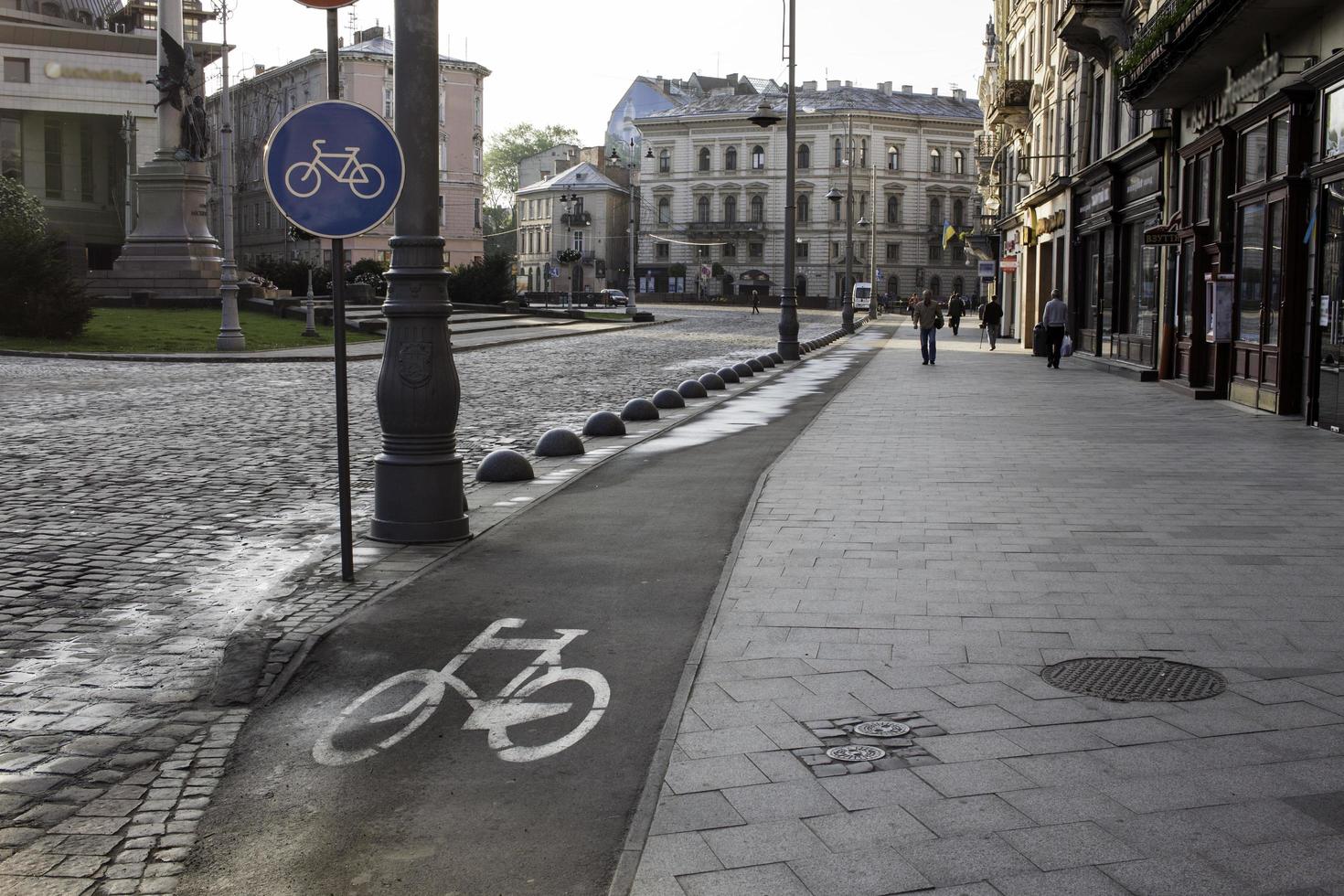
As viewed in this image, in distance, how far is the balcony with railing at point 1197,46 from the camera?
55.5 feet

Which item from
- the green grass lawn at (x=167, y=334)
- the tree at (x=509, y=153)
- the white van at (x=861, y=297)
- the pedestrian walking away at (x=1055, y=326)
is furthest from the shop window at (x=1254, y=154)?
the tree at (x=509, y=153)

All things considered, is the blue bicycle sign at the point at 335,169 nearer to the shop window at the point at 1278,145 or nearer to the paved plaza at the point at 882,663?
the paved plaza at the point at 882,663

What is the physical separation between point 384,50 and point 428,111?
88.6 meters

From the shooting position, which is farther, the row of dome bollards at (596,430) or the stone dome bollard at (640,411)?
the stone dome bollard at (640,411)

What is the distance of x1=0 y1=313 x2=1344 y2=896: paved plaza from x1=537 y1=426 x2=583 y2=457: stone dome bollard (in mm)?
1719

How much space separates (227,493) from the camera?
1123 centimetres

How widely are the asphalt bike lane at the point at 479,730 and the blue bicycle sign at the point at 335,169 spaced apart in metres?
1.93

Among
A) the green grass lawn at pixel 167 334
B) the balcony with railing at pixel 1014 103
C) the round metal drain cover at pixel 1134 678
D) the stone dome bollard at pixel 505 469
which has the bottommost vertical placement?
the round metal drain cover at pixel 1134 678

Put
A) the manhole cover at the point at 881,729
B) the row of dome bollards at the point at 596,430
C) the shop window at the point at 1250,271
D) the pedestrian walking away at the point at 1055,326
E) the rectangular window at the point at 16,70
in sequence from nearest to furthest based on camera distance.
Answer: the manhole cover at the point at 881,729 → the row of dome bollards at the point at 596,430 → the shop window at the point at 1250,271 → the pedestrian walking away at the point at 1055,326 → the rectangular window at the point at 16,70

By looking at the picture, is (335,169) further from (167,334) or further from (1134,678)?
(167,334)

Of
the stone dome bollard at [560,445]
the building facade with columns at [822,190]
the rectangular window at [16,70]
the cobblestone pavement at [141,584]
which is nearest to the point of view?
the cobblestone pavement at [141,584]

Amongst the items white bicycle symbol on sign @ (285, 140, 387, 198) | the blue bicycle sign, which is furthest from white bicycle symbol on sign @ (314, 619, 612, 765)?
white bicycle symbol on sign @ (285, 140, 387, 198)

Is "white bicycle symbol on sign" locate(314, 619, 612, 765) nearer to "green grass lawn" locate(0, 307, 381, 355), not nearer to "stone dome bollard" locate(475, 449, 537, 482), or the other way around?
"stone dome bollard" locate(475, 449, 537, 482)

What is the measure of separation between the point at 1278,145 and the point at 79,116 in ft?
234
